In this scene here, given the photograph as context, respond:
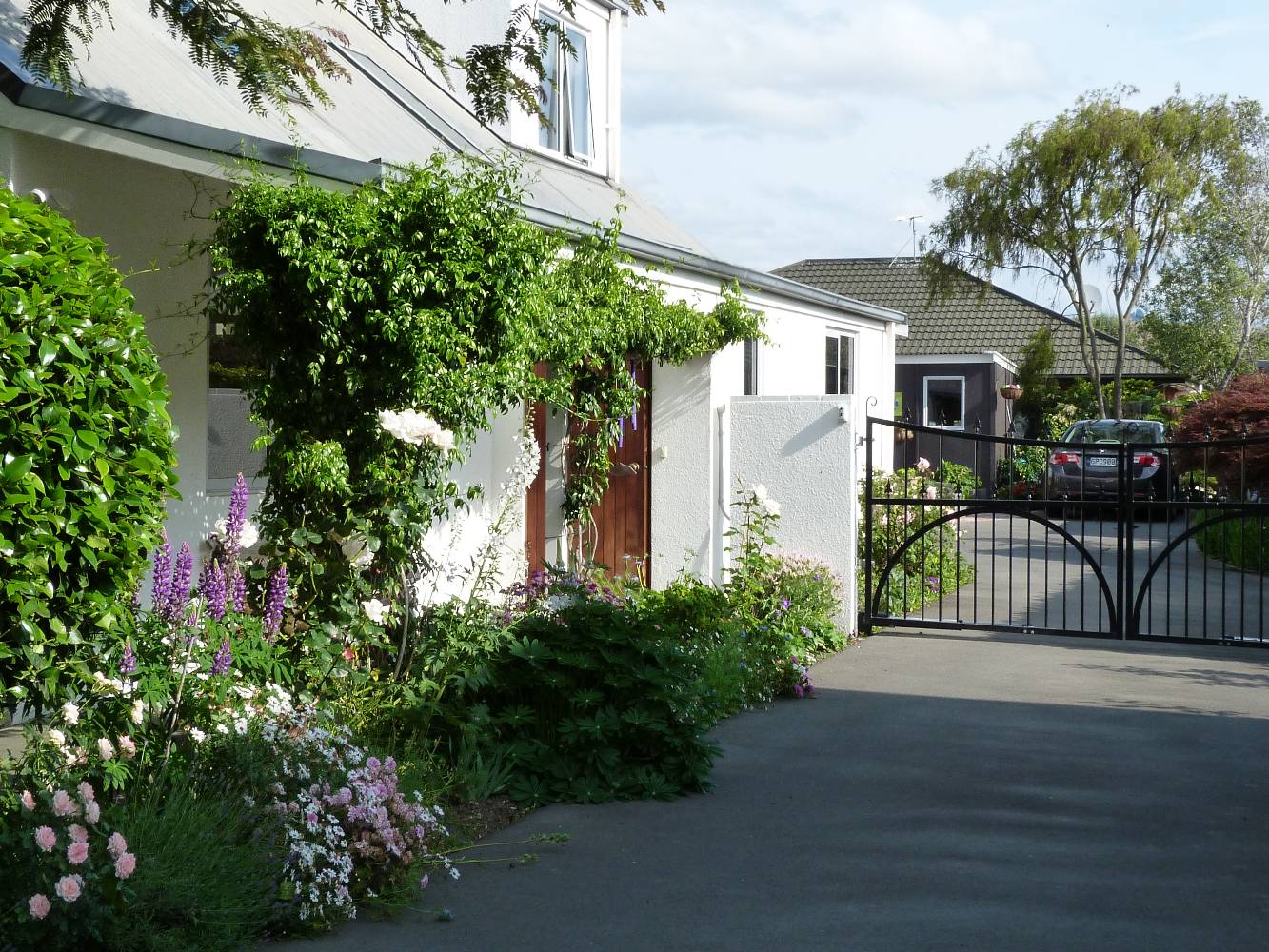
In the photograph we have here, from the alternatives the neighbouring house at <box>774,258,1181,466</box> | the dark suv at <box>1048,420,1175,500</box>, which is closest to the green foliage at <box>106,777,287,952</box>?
the dark suv at <box>1048,420,1175,500</box>

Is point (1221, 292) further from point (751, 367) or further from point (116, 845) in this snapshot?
point (116, 845)

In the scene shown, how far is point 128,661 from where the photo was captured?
456 cm

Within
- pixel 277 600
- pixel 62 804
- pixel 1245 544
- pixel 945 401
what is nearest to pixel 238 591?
pixel 277 600

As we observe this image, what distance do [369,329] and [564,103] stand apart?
6808 millimetres

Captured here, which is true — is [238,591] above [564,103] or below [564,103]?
below

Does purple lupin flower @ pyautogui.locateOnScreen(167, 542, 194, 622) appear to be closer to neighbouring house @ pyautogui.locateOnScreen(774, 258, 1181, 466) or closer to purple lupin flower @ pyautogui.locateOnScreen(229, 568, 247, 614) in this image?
purple lupin flower @ pyautogui.locateOnScreen(229, 568, 247, 614)

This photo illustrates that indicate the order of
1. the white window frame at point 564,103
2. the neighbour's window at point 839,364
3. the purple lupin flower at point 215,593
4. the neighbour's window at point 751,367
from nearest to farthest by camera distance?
the purple lupin flower at point 215,593, the white window frame at point 564,103, the neighbour's window at point 751,367, the neighbour's window at point 839,364

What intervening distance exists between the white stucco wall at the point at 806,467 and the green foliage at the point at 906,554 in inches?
13.9

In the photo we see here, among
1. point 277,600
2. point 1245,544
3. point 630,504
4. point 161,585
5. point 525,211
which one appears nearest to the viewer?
point 161,585

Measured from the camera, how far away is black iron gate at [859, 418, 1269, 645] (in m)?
10.0

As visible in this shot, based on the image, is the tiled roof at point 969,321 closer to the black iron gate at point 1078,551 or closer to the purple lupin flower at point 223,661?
the black iron gate at point 1078,551

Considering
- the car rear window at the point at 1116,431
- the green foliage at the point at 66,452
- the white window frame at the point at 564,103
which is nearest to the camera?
the green foliage at the point at 66,452

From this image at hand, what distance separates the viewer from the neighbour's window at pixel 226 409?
751 centimetres

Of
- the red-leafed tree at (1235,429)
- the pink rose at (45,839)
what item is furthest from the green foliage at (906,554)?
the pink rose at (45,839)
